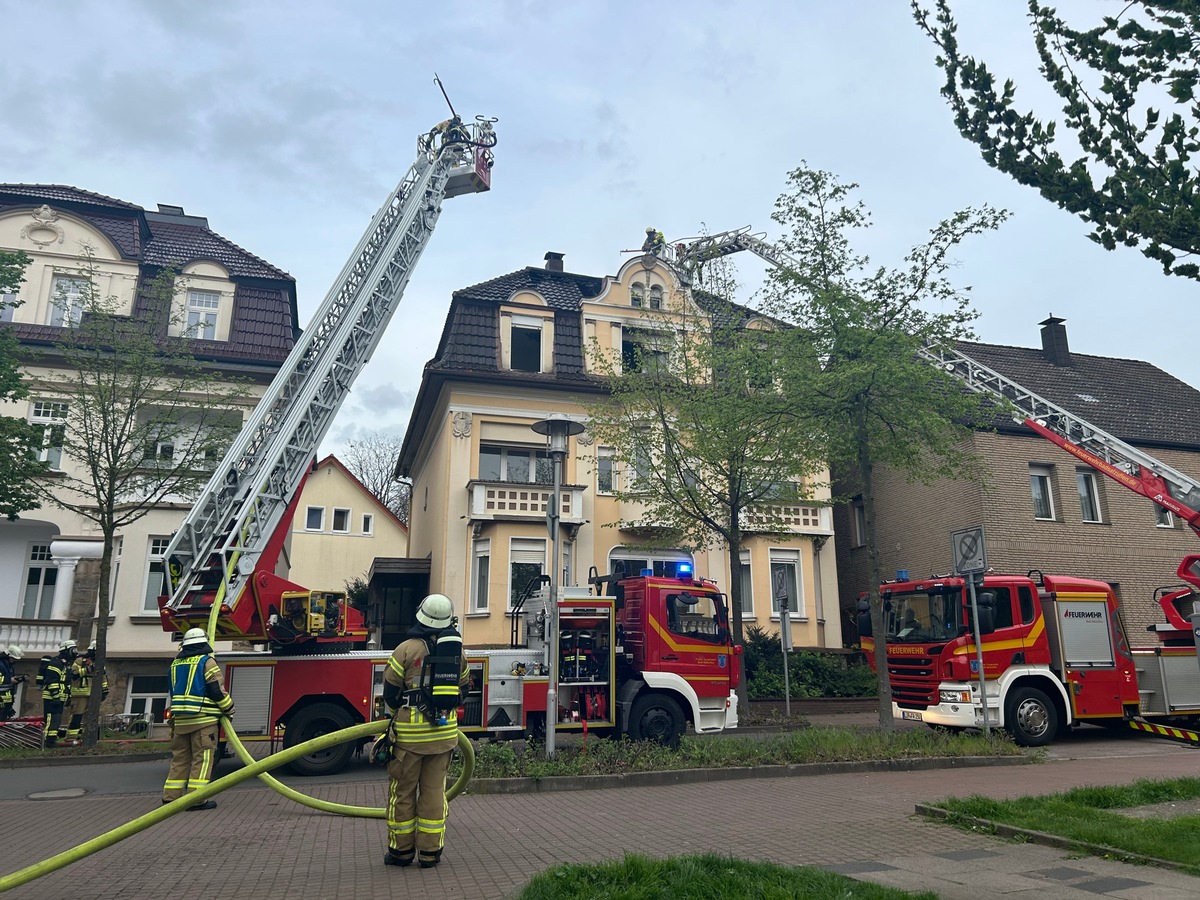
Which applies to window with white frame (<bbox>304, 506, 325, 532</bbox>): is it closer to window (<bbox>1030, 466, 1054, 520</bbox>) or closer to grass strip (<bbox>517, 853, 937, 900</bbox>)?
window (<bbox>1030, 466, 1054, 520</bbox>)

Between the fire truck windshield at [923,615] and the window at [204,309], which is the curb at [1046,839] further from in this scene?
the window at [204,309]

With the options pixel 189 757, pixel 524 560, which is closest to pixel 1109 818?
pixel 189 757

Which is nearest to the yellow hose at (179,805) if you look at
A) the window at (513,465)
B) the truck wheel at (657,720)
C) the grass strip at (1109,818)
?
the grass strip at (1109,818)

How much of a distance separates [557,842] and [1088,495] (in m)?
23.4

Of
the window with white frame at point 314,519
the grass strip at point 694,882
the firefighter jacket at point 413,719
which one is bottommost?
the grass strip at point 694,882

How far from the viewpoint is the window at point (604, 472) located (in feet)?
79.2

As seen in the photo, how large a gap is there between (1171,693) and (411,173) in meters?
16.3

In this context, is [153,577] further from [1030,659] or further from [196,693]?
[1030,659]

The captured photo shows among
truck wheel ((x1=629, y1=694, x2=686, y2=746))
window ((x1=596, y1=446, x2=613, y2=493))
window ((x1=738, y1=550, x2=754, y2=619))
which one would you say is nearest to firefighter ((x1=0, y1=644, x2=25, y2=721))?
truck wheel ((x1=629, y1=694, x2=686, y2=746))

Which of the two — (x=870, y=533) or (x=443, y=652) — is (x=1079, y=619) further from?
(x=443, y=652)

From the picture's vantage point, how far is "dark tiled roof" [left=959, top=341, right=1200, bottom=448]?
86.8ft

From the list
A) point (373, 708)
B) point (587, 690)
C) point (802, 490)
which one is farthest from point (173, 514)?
point (802, 490)

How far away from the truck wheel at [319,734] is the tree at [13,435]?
679cm

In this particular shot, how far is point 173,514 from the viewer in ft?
68.4
